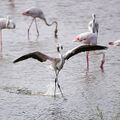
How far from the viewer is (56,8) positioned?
71.7 feet

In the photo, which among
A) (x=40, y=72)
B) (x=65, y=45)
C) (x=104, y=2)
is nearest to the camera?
(x=40, y=72)

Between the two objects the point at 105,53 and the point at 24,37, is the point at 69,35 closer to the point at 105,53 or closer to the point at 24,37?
the point at 24,37

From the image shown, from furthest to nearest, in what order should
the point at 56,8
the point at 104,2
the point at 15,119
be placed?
the point at 104,2 < the point at 56,8 < the point at 15,119

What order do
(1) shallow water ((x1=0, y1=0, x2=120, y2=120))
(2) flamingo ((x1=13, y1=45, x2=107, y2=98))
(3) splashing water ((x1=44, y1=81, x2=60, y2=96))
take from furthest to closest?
(3) splashing water ((x1=44, y1=81, x2=60, y2=96)) < (2) flamingo ((x1=13, y1=45, x2=107, y2=98)) < (1) shallow water ((x1=0, y1=0, x2=120, y2=120))

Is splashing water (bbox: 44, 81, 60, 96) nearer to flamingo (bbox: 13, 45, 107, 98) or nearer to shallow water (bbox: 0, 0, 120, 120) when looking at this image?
shallow water (bbox: 0, 0, 120, 120)

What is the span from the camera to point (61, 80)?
11.9m

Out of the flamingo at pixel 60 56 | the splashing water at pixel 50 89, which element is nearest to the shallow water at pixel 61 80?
the splashing water at pixel 50 89

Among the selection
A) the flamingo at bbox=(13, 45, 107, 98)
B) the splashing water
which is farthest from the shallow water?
the flamingo at bbox=(13, 45, 107, 98)

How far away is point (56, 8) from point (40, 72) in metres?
9.45

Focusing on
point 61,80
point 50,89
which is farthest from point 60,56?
point 61,80

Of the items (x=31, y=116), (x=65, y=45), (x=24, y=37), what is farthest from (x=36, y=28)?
(x=31, y=116)

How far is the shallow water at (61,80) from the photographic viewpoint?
9.76 meters

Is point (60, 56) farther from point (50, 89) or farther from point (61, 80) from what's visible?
point (61, 80)

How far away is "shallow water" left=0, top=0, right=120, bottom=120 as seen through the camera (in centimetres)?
976
